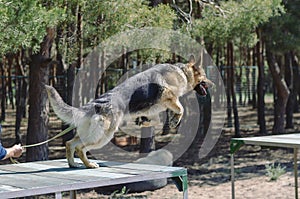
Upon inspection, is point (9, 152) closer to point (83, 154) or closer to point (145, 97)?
point (83, 154)

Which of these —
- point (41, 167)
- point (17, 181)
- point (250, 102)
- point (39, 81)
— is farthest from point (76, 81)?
point (250, 102)

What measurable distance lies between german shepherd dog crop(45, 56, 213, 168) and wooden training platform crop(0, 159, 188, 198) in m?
0.27

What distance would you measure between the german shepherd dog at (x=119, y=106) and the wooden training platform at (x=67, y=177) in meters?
0.27

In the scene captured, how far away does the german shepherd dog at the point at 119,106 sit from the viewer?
14.3 feet

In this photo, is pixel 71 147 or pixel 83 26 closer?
pixel 71 147

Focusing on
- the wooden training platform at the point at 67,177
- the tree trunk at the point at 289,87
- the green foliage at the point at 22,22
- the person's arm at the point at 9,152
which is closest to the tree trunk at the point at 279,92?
the tree trunk at the point at 289,87

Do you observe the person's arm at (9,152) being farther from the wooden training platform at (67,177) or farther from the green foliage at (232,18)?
the green foliage at (232,18)

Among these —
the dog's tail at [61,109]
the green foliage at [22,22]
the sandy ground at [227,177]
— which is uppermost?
the green foliage at [22,22]

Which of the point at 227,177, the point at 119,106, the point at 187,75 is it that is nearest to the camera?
the point at 119,106

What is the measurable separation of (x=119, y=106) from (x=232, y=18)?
6.26 m

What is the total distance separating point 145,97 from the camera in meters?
4.42

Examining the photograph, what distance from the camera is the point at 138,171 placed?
4363 mm

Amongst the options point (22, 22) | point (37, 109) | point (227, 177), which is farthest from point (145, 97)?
point (227, 177)

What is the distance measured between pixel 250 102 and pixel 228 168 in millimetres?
19374
